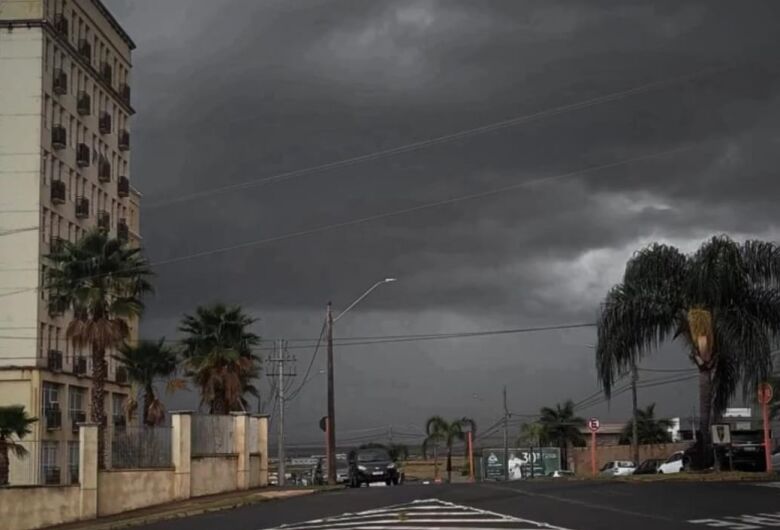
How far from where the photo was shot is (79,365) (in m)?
61.2

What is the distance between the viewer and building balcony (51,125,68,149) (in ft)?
192

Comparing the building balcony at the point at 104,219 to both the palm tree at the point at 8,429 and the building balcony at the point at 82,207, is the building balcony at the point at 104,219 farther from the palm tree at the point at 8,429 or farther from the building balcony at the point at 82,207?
the palm tree at the point at 8,429

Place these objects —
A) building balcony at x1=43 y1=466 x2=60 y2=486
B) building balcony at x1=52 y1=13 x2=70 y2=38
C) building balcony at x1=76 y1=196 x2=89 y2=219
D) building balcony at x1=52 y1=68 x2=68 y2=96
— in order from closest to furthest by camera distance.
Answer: building balcony at x1=43 y1=466 x2=60 y2=486 < building balcony at x1=52 y1=68 x2=68 y2=96 < building balcony at x1=52 y1=13 x2=70 y2=38 < building balcony at x1=76 y1=196 x2=89 y2=219

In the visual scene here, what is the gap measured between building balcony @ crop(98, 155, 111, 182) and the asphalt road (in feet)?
126

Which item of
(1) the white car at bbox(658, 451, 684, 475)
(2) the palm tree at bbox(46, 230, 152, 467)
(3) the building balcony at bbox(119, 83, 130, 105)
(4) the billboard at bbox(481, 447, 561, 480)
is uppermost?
(3) the building balcony at bbox(119, 83, 130, 105)

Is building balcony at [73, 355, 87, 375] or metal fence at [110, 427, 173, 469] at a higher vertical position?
building balcony at [73, 355, 87, 375]

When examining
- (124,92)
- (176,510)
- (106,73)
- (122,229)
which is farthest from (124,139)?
(176,510)

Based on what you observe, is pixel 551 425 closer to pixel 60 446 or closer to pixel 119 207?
pixel 119 207

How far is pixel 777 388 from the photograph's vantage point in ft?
197

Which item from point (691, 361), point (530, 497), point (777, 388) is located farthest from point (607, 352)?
point (777, 388)

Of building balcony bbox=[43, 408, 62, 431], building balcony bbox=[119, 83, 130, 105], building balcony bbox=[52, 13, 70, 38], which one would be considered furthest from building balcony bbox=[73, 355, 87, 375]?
building balcony bbox=[119, 83, 130, 105]

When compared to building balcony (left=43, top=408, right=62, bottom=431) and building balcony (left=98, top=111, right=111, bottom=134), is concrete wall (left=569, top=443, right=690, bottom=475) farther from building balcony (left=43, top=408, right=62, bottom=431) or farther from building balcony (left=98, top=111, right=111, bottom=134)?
building balcony (left=98, top=111, right=111, bottom=134)

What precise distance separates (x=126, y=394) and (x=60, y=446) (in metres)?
A: 23.4

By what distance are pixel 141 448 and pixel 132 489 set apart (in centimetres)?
153
